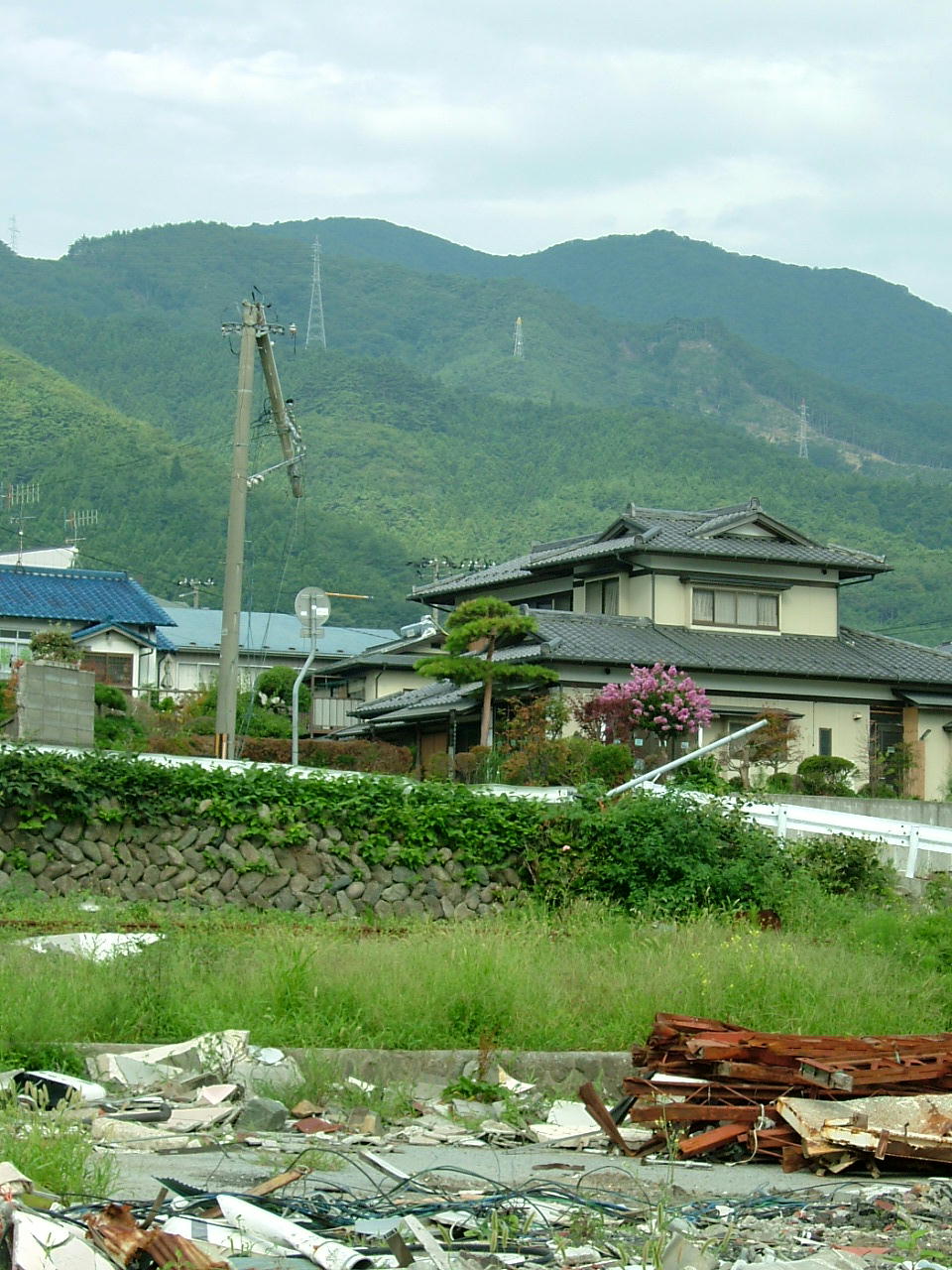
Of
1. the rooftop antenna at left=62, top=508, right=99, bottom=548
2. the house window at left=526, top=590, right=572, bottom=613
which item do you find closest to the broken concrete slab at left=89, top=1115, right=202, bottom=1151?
the house window at left=526, top=590, right=572, bottom=613

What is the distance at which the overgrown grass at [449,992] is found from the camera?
1119 cm

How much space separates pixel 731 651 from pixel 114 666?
2684 centimetres

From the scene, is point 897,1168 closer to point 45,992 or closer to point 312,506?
point 45,992

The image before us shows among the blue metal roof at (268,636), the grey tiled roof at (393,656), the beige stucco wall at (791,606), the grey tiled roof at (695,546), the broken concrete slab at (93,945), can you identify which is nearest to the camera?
the broken concrete slab at (93,945)

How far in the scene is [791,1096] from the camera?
29.7ft

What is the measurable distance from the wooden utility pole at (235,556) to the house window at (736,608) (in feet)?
53.2

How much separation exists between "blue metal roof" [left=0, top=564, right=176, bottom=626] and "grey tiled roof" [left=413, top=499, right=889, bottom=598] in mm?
18851

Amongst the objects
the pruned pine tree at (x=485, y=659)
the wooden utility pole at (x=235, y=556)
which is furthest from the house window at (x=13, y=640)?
the wooden utility pole at (x=235, y=556)

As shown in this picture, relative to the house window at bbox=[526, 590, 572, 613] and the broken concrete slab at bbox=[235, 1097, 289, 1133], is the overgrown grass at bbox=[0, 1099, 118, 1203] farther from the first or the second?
the house window at bbox=[526, 590, 572, 613]

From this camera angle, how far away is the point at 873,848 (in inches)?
840

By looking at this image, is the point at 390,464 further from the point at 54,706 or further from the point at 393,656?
the point at 54,706

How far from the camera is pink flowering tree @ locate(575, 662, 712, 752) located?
1219 inches

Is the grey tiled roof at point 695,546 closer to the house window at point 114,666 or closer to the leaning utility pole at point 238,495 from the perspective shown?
the leaning utility pole at point 238,495

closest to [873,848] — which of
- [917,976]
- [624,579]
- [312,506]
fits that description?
[917,976]
